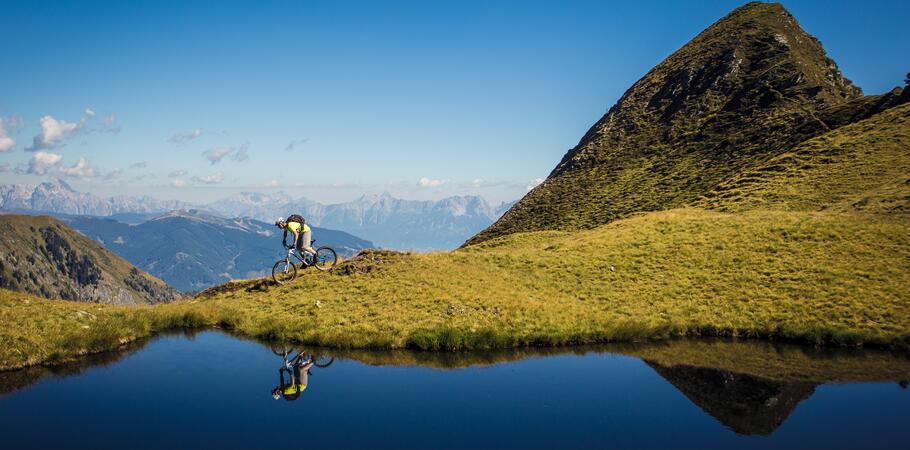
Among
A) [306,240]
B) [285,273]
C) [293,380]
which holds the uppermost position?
[306,240]

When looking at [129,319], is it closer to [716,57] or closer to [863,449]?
[863,449]

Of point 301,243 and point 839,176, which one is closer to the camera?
point 301,243

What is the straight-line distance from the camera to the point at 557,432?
16250mm

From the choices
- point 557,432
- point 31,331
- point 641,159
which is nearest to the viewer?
point 557,432

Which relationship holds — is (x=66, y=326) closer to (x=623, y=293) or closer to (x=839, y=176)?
(x=623, y=293)

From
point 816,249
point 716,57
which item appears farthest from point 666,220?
point 716,57

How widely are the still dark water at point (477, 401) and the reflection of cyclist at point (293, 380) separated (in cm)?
33

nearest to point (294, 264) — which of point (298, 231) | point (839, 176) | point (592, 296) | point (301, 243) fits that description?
point (301, 243)

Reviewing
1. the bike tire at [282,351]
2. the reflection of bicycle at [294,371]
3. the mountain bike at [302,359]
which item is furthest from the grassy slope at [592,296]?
the reflection of bicycle at [294,371]

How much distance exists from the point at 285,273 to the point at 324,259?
2.94 m

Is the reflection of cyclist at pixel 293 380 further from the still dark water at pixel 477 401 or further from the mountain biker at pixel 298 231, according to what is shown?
the mountain biker at pixel 298 231

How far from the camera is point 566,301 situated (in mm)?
33656

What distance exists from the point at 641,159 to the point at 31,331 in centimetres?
9573

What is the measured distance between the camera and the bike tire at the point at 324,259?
3738 cm
